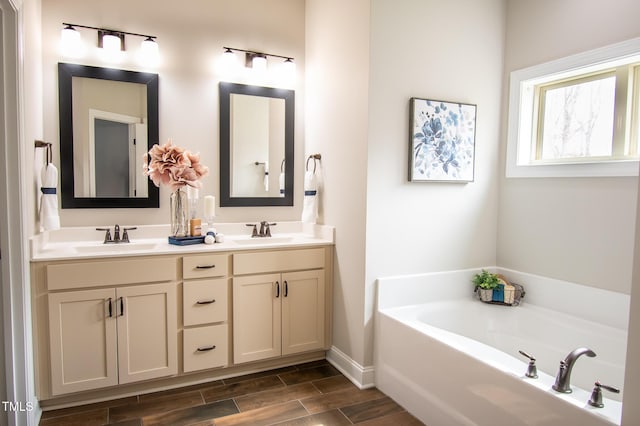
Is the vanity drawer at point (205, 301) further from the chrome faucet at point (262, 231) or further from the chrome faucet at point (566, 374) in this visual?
the chrome faucet at point (566, 374)

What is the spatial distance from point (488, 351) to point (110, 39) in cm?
290

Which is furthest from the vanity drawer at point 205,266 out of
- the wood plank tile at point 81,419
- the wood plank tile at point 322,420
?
the wood plank tile at point 322,420

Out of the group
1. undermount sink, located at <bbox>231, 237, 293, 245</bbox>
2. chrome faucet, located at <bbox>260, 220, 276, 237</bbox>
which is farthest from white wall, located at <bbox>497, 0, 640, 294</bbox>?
chrome faucet, located at <bbox>260, 220, 276, 237</bbox>

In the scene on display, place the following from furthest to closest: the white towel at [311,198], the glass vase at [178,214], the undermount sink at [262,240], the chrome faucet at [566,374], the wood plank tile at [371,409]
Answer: the white towel at [311,198]
the undermount sink at [262,240]
the glass vase at [178,214]
the wood plank tile at [371,409]
the chrome faucet at [566,374]

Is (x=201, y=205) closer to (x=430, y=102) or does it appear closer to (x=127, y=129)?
(x=127, y=129)

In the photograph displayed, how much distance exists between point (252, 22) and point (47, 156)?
1719 millimetres

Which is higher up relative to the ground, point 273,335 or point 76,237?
point 76,237

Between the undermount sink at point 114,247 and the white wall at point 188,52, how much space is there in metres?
0.23

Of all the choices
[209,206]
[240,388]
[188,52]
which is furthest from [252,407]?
[188,52]

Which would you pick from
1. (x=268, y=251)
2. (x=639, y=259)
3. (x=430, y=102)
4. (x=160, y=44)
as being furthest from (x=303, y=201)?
(x=639, y=259)

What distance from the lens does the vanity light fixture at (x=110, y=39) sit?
8.50 feet

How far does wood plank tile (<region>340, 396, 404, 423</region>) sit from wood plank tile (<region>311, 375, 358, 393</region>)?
0.20 meters

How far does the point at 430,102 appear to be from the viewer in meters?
2.64

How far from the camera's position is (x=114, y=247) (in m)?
2.59
